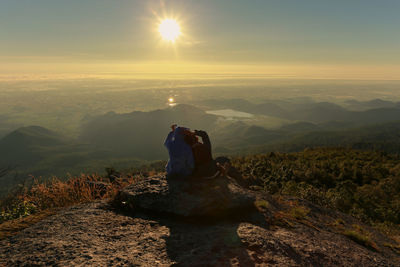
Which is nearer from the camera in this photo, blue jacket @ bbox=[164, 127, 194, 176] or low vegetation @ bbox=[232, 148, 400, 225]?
blue jacket @ bbox=[164, 127, 194, 176]

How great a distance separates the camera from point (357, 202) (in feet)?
45.3

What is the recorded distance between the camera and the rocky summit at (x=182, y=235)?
3.78m

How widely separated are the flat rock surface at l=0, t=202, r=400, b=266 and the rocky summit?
0.02m

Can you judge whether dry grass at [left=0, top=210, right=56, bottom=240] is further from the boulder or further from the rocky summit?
the boulder

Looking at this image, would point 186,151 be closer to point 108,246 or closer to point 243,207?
point 243,207

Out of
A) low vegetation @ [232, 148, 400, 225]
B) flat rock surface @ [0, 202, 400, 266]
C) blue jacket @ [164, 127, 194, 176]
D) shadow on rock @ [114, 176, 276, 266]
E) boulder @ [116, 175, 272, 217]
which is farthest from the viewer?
low vegetation @ [232, 148, 400, 225]

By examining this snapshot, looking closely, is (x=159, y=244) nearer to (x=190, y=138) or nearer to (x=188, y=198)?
(x=188, y=198)

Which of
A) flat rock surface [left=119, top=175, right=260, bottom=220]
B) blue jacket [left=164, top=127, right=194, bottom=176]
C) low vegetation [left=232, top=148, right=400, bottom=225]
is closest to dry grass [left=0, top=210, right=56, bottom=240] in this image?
flat rock surface [left=119, top=175, right=260, bottom=220]

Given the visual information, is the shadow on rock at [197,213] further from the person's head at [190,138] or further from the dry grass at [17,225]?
the dry grass at [17,225]

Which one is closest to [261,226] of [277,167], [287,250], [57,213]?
[287,250]

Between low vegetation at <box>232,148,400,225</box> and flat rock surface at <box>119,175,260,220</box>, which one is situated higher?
flat rock surface at <box>119,175,260,220</box>

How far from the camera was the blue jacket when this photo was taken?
6.68 metres

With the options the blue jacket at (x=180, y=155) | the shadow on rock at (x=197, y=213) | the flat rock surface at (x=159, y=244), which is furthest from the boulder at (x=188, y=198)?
the blue jacket at (x=180, y=155)

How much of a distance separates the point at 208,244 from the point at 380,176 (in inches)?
787
